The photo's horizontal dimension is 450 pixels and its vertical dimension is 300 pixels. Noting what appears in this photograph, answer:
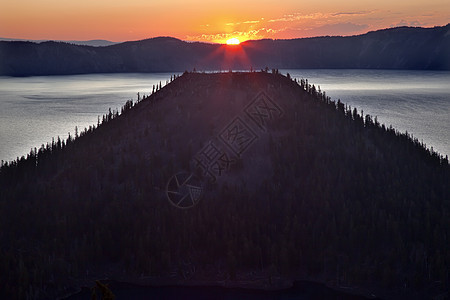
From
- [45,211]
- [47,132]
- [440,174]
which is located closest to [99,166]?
[45,211]

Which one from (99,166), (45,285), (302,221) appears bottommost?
(45,285)

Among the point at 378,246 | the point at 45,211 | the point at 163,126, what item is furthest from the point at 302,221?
the point at 45,211

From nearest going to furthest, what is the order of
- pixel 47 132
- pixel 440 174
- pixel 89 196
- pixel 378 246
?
pixel 378 246, pixel 89 196, pixel 440 174, pixel 47 132

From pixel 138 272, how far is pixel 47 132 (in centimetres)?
13678

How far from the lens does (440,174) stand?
95.6 metres

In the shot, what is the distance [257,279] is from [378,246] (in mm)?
19079

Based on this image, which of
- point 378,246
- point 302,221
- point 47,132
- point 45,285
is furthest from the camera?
point 47,132

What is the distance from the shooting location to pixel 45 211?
284ft

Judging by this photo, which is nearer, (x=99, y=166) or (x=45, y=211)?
(x=45, y=211)

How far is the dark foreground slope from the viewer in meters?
76.2

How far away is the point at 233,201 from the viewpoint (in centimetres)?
8656

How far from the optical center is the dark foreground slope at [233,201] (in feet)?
250

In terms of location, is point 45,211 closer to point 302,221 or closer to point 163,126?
point 163,126

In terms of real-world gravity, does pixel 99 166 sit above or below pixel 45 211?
above
